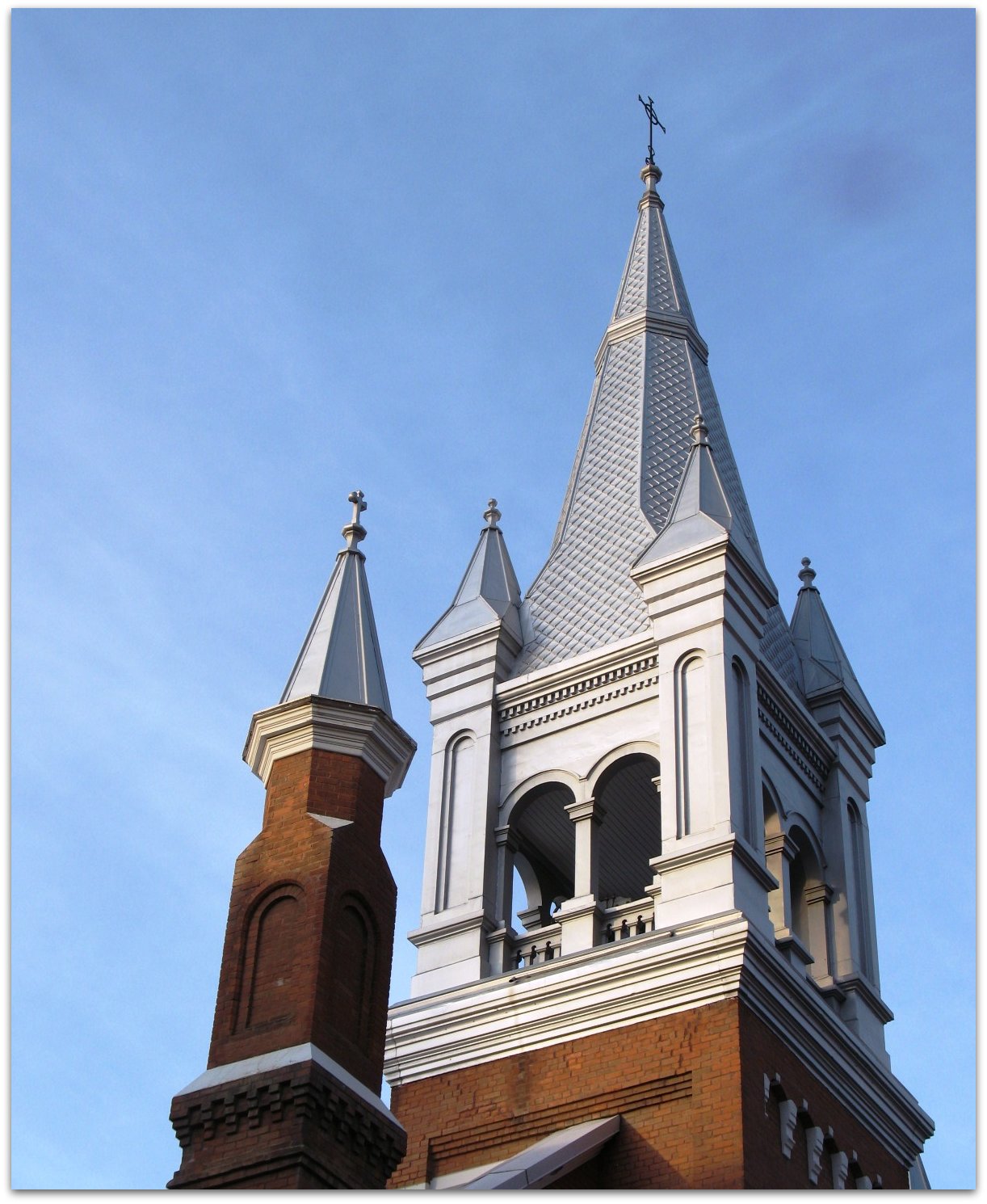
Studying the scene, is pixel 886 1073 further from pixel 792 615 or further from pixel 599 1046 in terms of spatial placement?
pixel 792 615

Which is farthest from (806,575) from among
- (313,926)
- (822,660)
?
(313,926)

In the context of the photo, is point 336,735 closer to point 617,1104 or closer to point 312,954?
point 312,954

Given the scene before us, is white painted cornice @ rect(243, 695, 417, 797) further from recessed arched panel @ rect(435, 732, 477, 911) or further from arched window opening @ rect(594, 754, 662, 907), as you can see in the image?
arched window opening @ rect(594, 754, 662, 907)

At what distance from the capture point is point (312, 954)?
17.8m

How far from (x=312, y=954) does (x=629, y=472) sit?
1273 cm

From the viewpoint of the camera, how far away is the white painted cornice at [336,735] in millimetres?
19875

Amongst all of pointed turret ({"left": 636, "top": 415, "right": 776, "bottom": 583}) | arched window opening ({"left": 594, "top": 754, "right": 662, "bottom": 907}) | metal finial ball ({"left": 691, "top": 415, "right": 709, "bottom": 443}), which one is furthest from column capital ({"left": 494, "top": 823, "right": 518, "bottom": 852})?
metal finial ball ({"left": 691, "top": 415, "right": 709, "bottom": 443})

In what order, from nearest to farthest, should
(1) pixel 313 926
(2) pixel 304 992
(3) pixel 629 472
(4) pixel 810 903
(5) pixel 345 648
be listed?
(2) pixel 304 992 → (1) pixel 313 926 → (5) pixel 345 648 → (4) pixel 810 903 → (3) pixel 629 472

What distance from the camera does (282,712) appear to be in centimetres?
2011

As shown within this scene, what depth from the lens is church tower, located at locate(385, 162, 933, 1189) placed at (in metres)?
21.4

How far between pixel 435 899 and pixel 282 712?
5.61m

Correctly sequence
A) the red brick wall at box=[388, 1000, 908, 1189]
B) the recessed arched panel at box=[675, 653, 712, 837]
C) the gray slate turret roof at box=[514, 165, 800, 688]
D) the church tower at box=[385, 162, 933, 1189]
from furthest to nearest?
the gray slate turret roof at box=[514, 165, 800, 688] → the recessed arched panel at box=[675, 653, 712, 837] → the church tower at box=[385, 162, 933, 1189] → the red brick wall at box=[388, 1000, 908, 1189]

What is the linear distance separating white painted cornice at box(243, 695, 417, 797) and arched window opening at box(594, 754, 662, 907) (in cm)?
648

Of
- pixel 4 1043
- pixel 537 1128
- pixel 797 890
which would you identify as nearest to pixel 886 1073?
pixel 797 890
